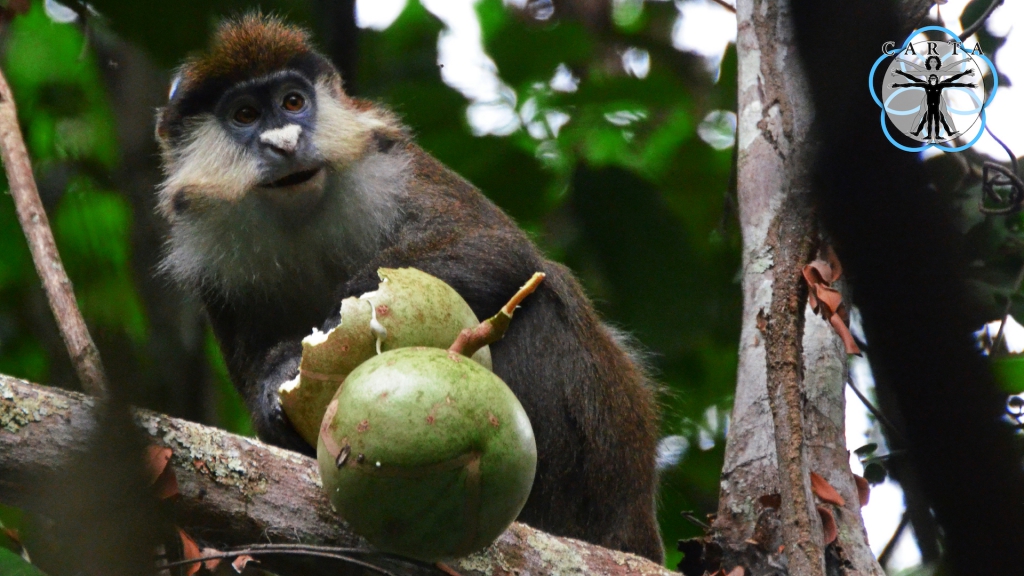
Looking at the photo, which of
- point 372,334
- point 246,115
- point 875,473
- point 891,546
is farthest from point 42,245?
point 891,546

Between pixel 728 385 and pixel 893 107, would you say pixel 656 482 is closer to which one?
pixel 728 385

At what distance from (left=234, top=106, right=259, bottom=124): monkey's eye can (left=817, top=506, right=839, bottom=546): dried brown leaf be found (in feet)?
10.9

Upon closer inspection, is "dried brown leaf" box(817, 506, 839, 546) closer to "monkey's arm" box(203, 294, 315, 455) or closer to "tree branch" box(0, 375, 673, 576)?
"tree branch" box(0, 375, 673, 576)

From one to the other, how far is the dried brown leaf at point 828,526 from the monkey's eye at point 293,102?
10.6 ft

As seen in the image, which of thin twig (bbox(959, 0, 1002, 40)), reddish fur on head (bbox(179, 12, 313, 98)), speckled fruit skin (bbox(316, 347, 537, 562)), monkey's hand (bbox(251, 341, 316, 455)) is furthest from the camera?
reddish fur on head (bbox(179, 12, 313, 98))

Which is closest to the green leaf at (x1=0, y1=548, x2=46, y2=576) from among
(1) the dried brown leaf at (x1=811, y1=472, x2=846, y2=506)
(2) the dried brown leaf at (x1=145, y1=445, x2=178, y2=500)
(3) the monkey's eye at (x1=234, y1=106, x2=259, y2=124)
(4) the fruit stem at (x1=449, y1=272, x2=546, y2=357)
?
(2) the dried brown leaf at (x1=145, y1=445, x2=178, y2=500)

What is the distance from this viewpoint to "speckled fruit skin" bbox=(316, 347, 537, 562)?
238 centimetres

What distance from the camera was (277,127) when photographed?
5004 mm

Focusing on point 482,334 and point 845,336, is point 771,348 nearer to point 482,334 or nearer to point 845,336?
point 845,336

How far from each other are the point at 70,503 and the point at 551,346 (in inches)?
137

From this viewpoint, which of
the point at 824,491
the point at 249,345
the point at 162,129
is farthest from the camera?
the point at 162,129

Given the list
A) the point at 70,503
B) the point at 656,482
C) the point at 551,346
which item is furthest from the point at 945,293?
the point at 656,482

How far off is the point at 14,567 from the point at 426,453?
3.40 ft

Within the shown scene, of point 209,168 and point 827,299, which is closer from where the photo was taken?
point 827,299
